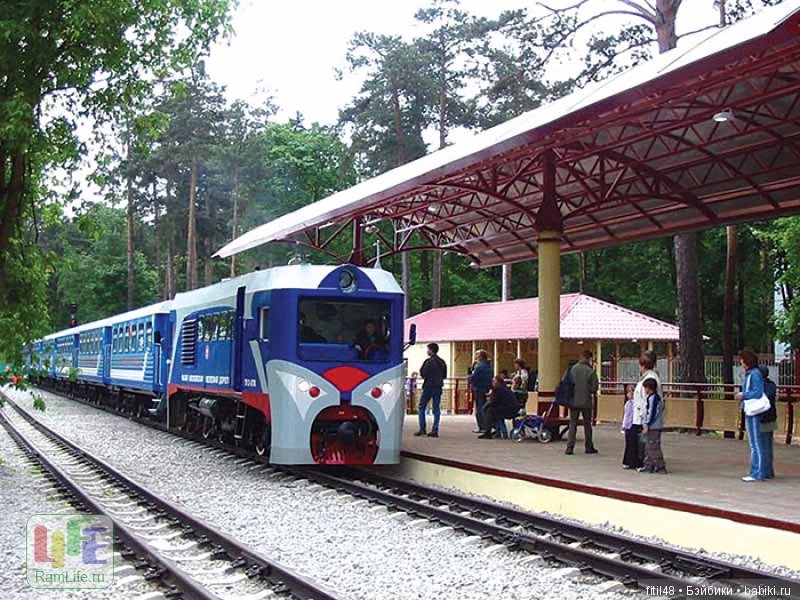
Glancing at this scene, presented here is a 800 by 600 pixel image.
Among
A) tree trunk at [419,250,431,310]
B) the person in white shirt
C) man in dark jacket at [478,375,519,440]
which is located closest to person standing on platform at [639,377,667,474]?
the person in white shirt

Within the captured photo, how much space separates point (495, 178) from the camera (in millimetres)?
18172

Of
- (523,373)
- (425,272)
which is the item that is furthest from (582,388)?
(425,272)

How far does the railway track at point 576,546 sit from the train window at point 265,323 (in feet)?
7.26

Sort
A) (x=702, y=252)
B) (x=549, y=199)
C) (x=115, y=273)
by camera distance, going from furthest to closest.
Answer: (x=115, y=273) < (x=702, y=252) < (x=549, y=199)

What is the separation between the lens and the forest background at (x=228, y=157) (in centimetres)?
1355

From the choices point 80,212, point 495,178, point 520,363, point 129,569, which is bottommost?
point 129,569

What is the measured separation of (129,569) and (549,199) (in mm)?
10988

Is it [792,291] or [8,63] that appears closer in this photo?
[8,63]

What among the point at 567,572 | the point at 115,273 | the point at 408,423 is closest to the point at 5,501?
the point at 567,572

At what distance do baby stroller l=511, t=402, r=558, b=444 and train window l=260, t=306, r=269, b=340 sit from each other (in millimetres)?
5416

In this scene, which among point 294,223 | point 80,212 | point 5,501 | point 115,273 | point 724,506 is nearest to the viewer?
point 724,506

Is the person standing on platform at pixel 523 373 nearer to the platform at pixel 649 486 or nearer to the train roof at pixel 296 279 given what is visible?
the platform at pixel 649 486

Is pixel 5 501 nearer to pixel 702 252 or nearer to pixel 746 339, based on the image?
pixel 702 252

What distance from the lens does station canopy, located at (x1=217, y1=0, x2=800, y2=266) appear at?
11.2 m
